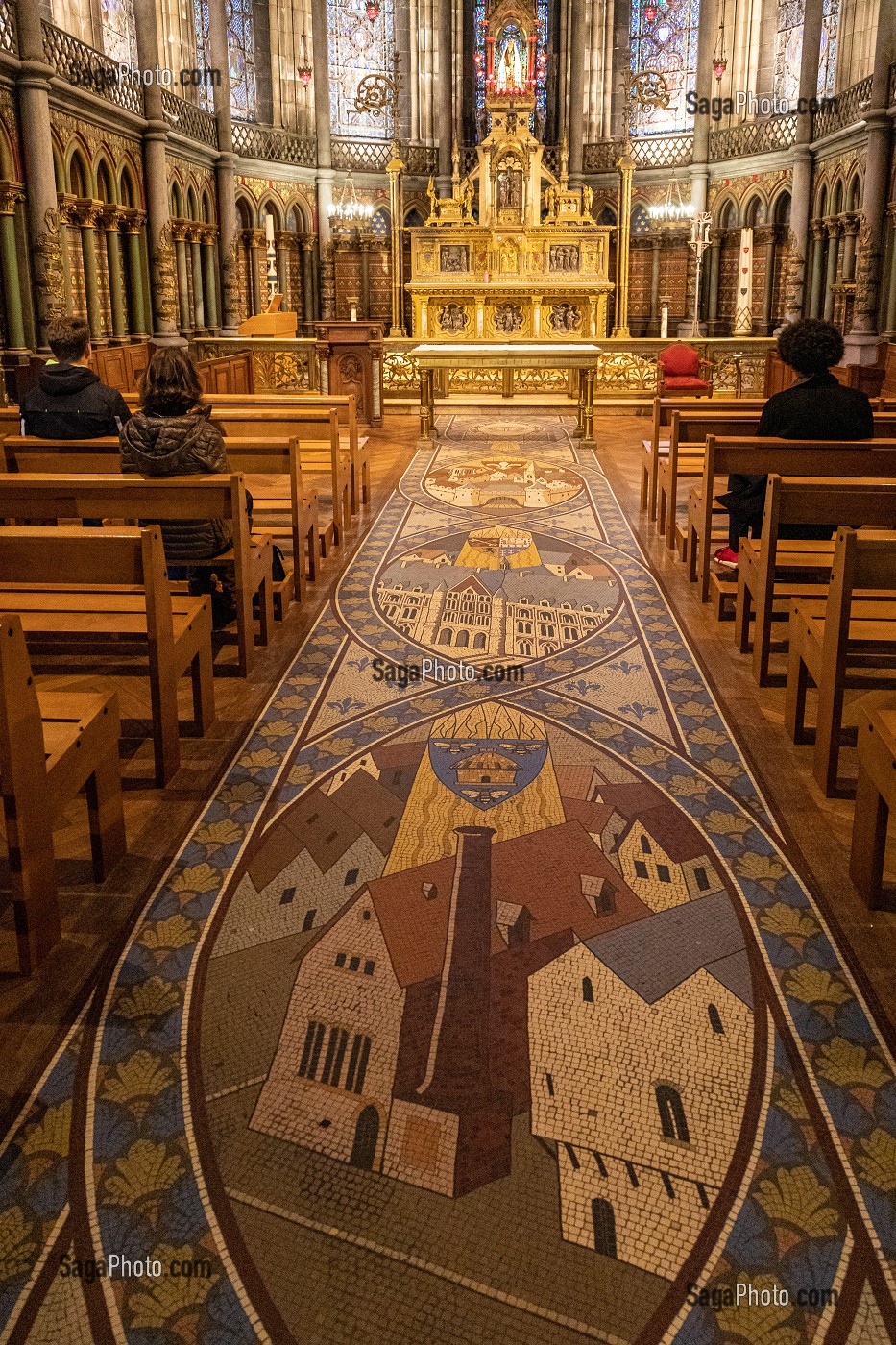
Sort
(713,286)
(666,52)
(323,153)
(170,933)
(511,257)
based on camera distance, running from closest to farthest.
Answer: (170,933), (511,257), (713,286), (323,153), (666,52)

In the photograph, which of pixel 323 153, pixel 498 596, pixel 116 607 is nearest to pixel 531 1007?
pixel 116 607

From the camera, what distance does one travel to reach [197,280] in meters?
18.2

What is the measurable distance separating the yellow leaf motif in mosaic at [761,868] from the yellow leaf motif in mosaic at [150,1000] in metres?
1.65

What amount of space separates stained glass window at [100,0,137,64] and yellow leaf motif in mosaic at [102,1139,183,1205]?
15.6 metres

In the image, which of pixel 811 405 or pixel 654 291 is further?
pixel 654 291

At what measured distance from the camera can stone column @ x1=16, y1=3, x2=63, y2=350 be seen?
11344mm

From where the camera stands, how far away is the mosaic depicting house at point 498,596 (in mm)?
5492

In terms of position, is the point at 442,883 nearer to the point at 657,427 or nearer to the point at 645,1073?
the point at 645,1073

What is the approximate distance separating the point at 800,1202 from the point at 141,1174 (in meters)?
1.27

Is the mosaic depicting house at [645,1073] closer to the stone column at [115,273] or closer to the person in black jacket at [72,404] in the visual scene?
the person in black jacket at [72,404]

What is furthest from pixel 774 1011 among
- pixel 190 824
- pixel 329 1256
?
pixel 190 824

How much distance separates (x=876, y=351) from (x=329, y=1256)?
15383 millimetres

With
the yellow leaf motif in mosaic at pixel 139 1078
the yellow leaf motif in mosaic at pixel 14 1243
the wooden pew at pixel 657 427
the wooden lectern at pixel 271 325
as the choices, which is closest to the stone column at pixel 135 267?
the wooden lectern at pixel 271 325

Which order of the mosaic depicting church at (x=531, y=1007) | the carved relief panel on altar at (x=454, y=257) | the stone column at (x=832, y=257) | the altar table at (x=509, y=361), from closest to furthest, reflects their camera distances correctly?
the mosaic depicting church at (x=531, y=1007) → the altar table at (x=509, y=361) → the stone column at (x=832, y=257) → the carved relief panel on altar at (x=454, y=257)
